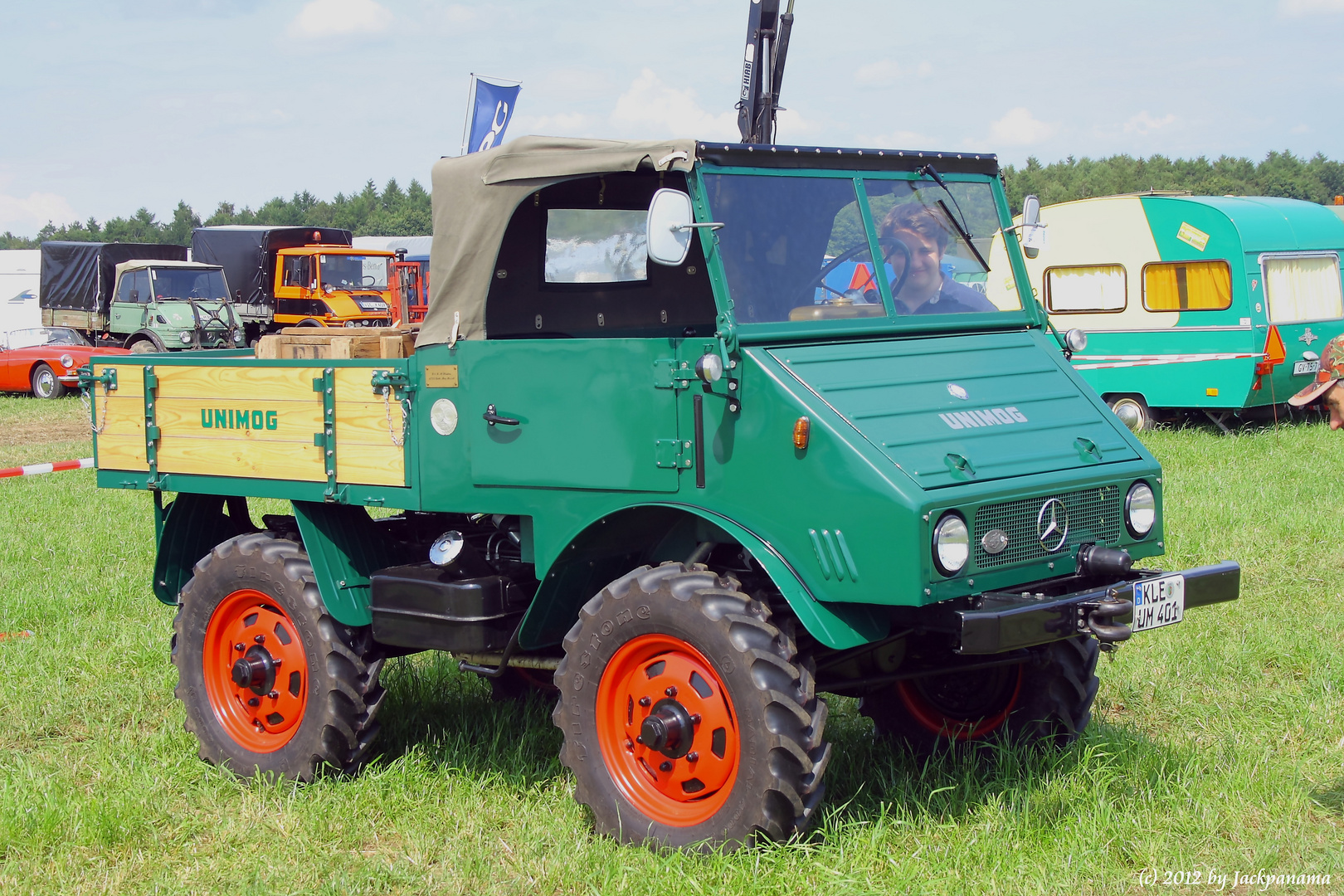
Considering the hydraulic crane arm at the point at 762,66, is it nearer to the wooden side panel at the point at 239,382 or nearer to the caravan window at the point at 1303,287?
the wooden side panel at the point at 239,382

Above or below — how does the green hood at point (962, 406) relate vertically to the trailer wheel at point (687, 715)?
above

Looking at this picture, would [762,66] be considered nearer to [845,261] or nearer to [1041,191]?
[845,261]

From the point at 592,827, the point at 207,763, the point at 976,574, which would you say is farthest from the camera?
the point at 207,763

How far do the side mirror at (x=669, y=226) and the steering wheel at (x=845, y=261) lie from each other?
2.03 feet

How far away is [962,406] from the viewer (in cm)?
479

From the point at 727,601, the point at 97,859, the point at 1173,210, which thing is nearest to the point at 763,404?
the point at 727,601

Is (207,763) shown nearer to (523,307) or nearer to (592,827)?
(592,827)

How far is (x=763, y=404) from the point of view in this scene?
4.51m

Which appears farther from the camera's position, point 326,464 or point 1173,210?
point 1173,210

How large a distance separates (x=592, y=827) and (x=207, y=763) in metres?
2.09

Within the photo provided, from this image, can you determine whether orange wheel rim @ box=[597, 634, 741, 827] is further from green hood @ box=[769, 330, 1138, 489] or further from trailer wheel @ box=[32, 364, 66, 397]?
trailer wheel @ box=[32, 364, 66, 397]

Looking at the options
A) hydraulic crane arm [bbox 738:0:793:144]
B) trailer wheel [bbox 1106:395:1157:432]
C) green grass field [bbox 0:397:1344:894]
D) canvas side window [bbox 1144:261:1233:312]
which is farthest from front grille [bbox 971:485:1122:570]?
trailer wheel [bbox 1106:395:1157:432]

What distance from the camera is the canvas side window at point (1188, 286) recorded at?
15641 millimetres

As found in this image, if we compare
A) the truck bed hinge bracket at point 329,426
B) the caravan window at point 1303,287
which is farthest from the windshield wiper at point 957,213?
the caravan window at point 1303,287
